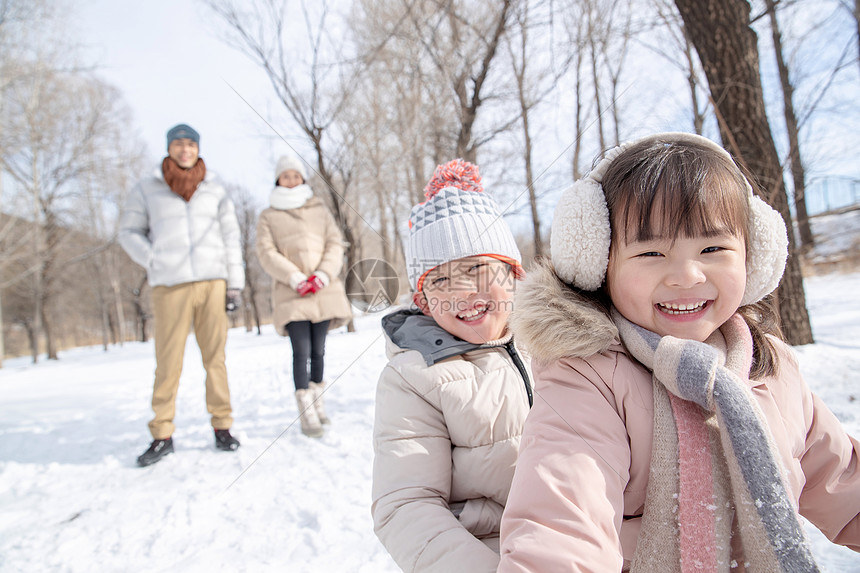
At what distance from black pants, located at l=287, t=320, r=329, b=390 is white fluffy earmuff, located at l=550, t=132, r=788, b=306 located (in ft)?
8.33

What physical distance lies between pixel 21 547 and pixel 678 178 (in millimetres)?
2923

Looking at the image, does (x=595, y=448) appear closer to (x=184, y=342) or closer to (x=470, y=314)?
(x=470, y=314)

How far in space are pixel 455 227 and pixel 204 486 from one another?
6.78 ft

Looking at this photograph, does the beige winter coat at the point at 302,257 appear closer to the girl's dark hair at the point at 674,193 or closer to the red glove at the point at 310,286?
the red glove at the point at 310,286

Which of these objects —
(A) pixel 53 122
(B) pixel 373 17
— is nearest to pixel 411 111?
(B) pixel 373 17

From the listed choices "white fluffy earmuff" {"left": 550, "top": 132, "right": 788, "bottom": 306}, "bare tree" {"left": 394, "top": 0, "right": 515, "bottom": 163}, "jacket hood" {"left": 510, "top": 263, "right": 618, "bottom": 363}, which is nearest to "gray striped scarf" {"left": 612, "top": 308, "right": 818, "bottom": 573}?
"jacket hood" {"left": 510, "top": 263, "right": 618, "bottom": 363}

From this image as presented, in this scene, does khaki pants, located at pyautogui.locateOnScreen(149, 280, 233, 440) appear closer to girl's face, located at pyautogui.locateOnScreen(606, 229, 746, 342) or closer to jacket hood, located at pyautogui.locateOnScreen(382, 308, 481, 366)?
jacket hood, located at pyautogui.locateOnScreen(382, 308, 481, 366)

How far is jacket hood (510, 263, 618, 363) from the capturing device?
91cm

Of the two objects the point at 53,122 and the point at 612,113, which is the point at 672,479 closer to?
the point at 612,113

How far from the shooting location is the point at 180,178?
2.96m

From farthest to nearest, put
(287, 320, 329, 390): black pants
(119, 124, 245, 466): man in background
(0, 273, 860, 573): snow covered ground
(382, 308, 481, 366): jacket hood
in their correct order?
(287, 320, 329, 390): black pants → (119, 124, 245, 466): man in background → (0, 273, 860, 573): snow covered ground → (382, 308, 481, 366): jacket hood

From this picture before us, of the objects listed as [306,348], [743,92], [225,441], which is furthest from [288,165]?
[743,92]

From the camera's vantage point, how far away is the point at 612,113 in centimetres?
1180

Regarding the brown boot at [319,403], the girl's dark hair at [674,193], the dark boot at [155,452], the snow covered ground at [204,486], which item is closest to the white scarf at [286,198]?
the brown boot at [319,403]
